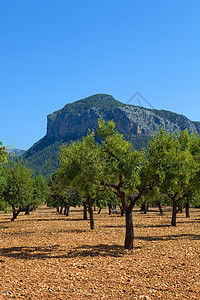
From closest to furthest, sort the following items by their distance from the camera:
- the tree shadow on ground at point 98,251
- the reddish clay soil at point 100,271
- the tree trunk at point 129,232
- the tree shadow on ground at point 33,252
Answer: the reddish clay soil at point 100,271 → the tree shadow on ground at point 33,252 → the tree shadow on ground at point 98,251 → the tree trunk at point 129,232

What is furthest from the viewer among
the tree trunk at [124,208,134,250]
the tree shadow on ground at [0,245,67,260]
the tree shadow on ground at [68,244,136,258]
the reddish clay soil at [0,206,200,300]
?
the tree trunk at [124,208,134,250]

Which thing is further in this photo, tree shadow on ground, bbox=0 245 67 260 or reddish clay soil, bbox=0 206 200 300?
tree shadow on ground, bbox=0 245 67 260

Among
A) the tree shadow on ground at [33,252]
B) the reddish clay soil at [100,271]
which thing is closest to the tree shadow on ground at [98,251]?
the reddish clay soil at [100,271]

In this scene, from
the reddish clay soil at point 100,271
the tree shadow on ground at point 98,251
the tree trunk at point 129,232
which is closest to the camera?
the reddish clay soil at point 100,271

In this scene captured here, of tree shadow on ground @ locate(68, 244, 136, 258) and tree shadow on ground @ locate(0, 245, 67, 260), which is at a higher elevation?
tree shadow on ground @ locate(68, 244, 136, 258)

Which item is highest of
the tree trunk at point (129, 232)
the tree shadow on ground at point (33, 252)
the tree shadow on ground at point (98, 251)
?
the tree trunk at point (129, 232)

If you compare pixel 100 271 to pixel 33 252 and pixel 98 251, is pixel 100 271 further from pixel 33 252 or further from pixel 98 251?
pixel 33 252

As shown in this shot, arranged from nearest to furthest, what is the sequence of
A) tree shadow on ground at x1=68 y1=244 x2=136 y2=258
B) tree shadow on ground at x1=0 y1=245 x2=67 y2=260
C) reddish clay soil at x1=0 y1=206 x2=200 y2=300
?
reddish clay soil at x1=0 y1=206 x2=200 y2=300 < tree shadow on ground at x1=0 y1=245 x2=67 y2=260 < tree shadow on ground at x1=68 y1=244 x2=136 y2=258

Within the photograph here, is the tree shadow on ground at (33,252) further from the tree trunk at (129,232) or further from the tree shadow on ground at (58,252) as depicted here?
the tree trunk at (129,232)

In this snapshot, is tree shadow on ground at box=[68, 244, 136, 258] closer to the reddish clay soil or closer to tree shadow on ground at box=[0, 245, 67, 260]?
the reddish clay soil

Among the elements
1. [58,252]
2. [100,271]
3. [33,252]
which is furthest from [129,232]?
[33,252]

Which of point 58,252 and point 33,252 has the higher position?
point 58,252

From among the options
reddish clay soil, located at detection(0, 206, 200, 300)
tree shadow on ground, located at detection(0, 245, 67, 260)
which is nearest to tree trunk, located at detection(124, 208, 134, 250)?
reddish clay soil, located at detection(0, 206, 200, 300)

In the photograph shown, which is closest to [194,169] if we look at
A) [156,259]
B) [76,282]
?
[156,259]
